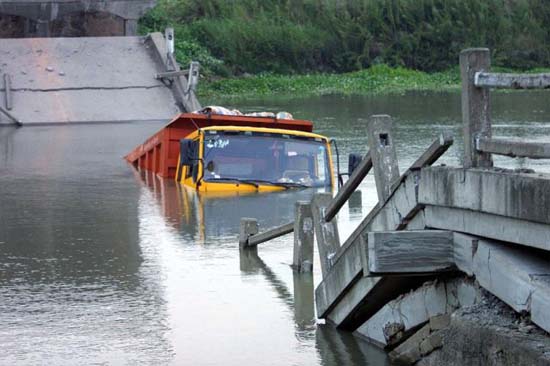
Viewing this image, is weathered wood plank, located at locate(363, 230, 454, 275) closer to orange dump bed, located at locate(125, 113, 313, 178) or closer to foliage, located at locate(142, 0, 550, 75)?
orange dump bed, located at locate(125, 113, 313, 178)

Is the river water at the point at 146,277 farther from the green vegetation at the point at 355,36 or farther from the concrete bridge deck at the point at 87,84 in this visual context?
the green vegetation at the point at 355,36

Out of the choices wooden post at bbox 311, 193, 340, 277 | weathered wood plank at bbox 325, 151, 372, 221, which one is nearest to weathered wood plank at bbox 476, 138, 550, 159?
weathered wood plank at bbox 325, 151, 372, 221

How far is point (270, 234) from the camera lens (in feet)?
48.2

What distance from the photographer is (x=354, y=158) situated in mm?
17891

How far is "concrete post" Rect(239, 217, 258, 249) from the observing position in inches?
610

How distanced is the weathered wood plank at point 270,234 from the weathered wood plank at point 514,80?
5.06 m

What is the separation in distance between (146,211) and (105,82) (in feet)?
54.2

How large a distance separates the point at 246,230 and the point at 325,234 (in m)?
4.11

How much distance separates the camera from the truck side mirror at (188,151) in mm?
19547

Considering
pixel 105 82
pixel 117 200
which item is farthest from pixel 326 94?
pixel 117 200

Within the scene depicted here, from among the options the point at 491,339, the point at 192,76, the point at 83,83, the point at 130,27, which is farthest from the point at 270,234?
the point at 130,27

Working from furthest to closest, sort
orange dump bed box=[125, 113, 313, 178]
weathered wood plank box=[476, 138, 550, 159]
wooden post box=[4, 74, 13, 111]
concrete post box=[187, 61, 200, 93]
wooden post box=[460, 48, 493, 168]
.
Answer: wooden post box=[4, 74, 13, 111]
concrete post box=[187, 61, 200, 93]
orange dump bed box=[125, 113, 313, 178]
wooden post box=[460, 48, 493, 168]
weathered wood plank box=[476, 138, 550, 159]

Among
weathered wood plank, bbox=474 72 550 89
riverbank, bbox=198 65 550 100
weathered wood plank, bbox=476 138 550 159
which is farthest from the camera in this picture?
riverbank, bbox=198 65 550 100

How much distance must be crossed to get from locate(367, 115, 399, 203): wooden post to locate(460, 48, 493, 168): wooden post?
114cm
